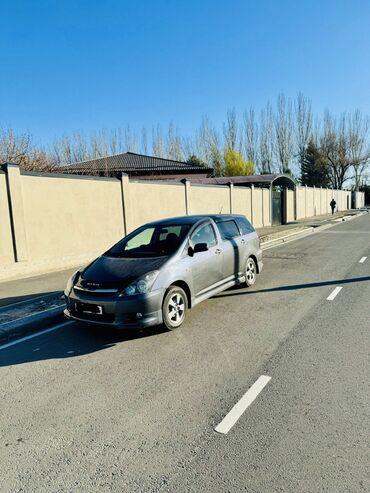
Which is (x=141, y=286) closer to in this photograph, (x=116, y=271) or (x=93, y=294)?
(x=116, y=271)

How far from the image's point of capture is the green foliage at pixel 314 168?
2421 inches

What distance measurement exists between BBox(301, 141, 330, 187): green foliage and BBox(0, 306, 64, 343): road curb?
207 ft

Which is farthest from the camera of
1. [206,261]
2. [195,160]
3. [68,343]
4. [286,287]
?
[195,160]

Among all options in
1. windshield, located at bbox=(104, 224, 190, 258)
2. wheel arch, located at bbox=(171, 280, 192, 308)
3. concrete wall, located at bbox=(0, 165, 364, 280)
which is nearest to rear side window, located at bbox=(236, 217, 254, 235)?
windshield, located at bbox=(104, 224, 190, 258)

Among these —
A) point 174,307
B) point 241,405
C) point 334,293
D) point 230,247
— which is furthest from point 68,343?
point 334,293

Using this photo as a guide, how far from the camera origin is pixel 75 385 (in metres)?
3.76

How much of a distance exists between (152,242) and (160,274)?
54.4 inches

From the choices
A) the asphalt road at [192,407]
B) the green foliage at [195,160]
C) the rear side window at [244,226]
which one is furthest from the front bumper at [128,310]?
the green foliage at [195,160]

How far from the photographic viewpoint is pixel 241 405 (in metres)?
3.23

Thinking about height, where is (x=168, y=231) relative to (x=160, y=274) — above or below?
above

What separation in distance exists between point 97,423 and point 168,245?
10.3ft

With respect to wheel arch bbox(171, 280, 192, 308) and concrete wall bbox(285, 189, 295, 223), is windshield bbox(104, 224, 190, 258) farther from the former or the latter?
concrete wall bbox(285, 189, 295, 223)

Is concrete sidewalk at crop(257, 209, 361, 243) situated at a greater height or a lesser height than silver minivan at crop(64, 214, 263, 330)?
lesser

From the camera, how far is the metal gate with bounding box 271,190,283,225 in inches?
1074
